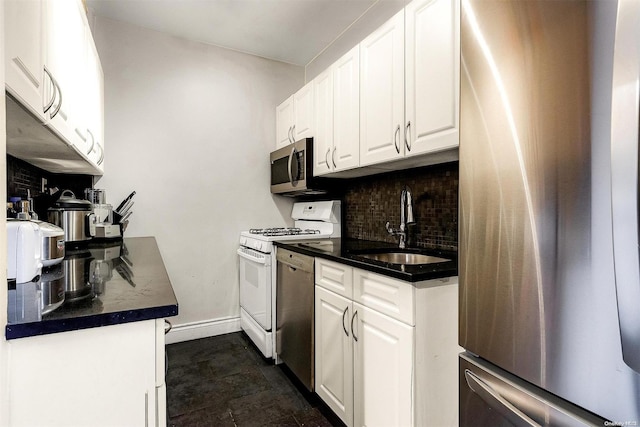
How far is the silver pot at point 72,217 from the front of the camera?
6.64 ft

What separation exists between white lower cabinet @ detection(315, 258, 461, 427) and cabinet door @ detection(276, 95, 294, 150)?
5.40 feet

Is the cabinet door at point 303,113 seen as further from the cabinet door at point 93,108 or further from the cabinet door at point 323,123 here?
the cabinet door at point 93,108

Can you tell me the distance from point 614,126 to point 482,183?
306mm

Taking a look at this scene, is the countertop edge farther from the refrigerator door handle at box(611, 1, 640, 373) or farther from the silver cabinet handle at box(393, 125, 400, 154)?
the silver cabinet handle at box(393, 125, 400, 154)

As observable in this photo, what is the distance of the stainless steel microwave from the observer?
255cm

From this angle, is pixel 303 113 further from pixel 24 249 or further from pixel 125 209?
pixel 24 249

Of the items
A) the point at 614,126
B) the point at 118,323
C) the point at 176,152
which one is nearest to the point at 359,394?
the point at 118,323

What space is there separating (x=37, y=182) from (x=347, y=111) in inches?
82.9

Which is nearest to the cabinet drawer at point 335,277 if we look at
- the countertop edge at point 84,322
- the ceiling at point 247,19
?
the countertop edge at point 84,322

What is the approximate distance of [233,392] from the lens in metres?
2.04

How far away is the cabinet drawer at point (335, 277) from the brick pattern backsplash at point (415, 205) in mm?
639

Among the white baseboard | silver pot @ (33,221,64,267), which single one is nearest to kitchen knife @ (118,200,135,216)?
the white baseboard

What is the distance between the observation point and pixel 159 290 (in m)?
0.98

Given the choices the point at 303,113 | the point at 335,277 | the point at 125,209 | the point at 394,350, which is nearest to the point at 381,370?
the point at 394,350
